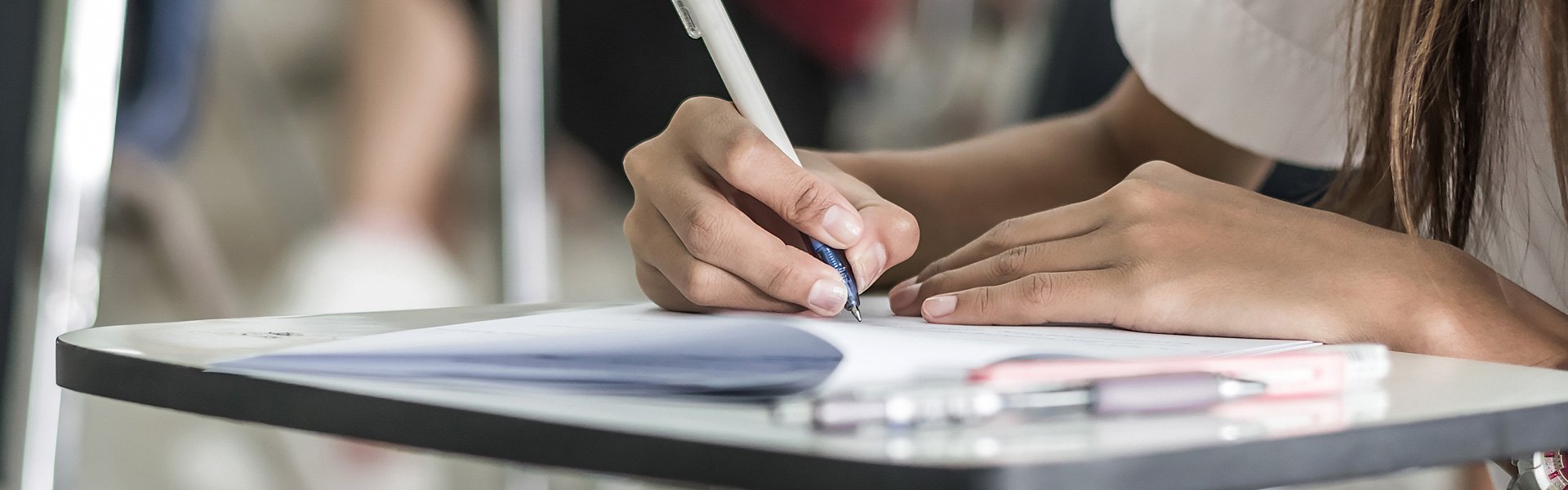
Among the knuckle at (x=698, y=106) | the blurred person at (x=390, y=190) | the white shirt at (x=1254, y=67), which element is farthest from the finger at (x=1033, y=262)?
the blurred person at (x=390, y=190)

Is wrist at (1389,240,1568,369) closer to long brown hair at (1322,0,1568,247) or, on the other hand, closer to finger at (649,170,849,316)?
long brown hair at (1322,0,1568,247)

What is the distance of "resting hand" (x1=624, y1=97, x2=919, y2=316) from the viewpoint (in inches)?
16.2

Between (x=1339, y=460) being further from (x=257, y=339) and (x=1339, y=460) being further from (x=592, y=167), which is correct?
(x=592, y=167)

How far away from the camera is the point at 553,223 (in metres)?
1.65

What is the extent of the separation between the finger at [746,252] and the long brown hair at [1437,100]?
0.75 ft

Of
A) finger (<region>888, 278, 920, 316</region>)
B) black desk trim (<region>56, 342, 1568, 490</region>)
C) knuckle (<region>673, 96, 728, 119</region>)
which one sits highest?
knuckle (<region>673, 96, 728, 119</region>)

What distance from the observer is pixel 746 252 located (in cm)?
41

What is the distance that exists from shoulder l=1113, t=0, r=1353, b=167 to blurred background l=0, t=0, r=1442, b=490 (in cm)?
34

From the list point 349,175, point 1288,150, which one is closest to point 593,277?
point 349,175

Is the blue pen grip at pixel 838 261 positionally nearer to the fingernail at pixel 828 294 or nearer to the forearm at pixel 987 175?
the fingernail at pixel 828 294

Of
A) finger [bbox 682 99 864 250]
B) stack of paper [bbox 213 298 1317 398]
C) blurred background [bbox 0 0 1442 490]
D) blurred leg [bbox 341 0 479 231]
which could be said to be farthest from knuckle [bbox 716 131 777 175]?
blurred leg [bbox 341 0 479 231]

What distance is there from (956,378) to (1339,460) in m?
0.07

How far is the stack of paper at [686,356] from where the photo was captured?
0.83 ft

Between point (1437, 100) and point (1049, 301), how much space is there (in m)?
0.25
